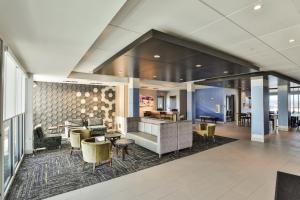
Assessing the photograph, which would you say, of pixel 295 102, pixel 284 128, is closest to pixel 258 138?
pixel 284 128

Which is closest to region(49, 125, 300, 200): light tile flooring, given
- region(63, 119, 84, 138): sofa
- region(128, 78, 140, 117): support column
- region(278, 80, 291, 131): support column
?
region(128, 78, 140, 117): support column

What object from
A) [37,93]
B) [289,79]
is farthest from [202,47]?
[37,93]

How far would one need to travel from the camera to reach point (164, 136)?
4586 millimetres

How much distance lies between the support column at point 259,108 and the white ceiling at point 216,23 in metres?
2.81

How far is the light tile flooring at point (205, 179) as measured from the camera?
2693 mm

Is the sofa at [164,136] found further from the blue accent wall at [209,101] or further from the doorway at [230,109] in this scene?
the doorway at [230,109]

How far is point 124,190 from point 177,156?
220cm

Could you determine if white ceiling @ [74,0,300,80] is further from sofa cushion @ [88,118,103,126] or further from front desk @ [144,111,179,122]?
front desk @ [144,111,179,122]

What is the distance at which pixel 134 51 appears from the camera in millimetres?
3486

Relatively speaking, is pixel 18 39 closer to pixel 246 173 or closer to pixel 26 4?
pixel 26 4

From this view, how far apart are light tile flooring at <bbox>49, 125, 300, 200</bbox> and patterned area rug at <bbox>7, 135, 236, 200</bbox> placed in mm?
273

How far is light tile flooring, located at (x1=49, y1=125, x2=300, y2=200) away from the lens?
8.84ft

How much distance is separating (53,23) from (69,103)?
23.6ft

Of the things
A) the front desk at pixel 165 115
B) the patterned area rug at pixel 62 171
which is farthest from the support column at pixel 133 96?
the front desk at pixel 165 115
